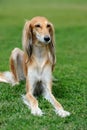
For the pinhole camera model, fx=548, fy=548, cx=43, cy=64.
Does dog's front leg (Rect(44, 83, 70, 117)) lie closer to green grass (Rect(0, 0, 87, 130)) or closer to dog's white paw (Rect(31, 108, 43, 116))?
green grass (Rect(0, 0, 87, 130))

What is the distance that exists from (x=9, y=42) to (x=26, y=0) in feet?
120

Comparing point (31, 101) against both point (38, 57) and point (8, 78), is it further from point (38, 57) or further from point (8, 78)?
point (8, 78)

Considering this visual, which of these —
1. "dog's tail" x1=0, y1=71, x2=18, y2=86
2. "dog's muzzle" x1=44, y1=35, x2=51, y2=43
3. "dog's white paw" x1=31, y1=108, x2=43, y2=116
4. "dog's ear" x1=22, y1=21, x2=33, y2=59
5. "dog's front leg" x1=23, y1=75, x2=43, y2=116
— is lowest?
"dog's tail" x1=0, y1=71, x2=18, y2=86

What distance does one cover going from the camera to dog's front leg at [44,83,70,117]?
8.09 meters

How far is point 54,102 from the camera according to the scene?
8.64 m

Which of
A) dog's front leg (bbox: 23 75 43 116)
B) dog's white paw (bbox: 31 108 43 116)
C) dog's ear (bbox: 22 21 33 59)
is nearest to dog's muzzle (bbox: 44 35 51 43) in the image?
dog's ear (bbox: 22 21 33 59)

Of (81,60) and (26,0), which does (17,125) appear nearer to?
(81,60)

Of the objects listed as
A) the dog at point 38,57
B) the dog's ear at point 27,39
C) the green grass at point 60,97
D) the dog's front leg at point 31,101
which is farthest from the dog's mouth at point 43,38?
the green grass at point 60,97

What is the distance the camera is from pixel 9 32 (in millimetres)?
24875

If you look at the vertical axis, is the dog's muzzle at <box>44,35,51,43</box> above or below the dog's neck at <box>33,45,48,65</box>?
above

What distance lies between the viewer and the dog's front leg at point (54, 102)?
8.09 meters

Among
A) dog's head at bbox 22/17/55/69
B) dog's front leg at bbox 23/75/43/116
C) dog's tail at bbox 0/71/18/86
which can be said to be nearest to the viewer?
dog's front leg at bbox 23/75/43/116

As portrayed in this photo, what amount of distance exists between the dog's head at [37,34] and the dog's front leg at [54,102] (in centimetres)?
53

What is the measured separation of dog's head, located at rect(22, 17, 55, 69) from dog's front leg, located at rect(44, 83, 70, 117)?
1.74ft
